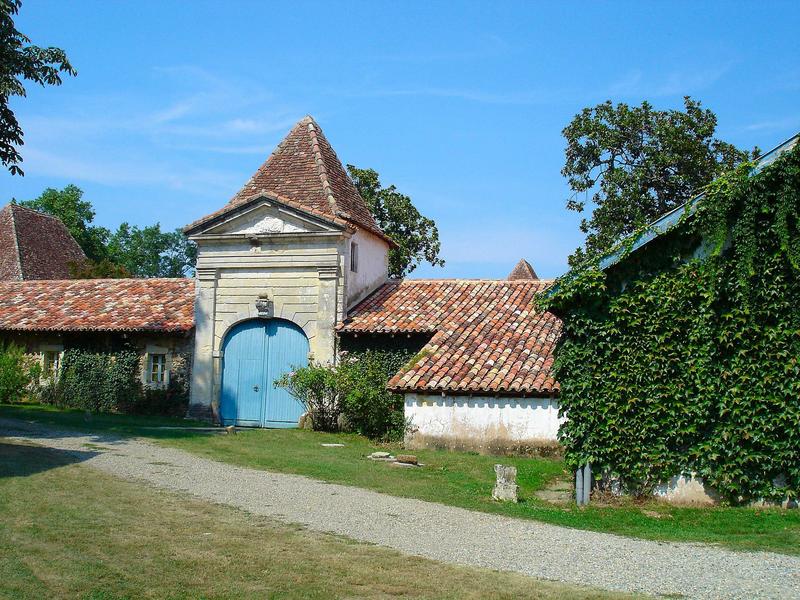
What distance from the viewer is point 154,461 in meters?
13.7

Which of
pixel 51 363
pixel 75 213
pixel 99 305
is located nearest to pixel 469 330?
pixel 99 305

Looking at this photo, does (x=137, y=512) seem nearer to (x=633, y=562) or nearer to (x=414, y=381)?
(x=633, y=562)

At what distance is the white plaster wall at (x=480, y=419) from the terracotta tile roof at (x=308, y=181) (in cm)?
650

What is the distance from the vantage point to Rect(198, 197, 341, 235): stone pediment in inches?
838

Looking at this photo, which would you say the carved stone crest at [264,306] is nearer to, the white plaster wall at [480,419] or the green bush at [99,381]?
the green bush at [99,381]

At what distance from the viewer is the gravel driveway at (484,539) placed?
750 cm

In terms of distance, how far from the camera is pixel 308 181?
23000 mm

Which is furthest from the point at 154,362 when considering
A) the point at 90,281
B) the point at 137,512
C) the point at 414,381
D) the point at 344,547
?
the point at 344,547

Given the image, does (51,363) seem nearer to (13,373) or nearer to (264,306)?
(13,373)

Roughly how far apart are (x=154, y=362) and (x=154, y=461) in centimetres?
1017

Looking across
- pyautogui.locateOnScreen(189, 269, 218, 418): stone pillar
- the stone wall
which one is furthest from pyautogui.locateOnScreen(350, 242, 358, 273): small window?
pyautogui.locateOnScreen(189, 269, 218, 418): stone pillar

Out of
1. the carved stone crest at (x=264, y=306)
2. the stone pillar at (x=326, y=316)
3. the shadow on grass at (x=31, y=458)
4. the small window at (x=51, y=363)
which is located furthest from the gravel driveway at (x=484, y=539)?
the small window at (x=51, y=363)

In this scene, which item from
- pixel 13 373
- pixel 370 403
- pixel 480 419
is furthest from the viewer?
pixel 13 373

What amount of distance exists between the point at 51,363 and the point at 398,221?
17496 millimetres
